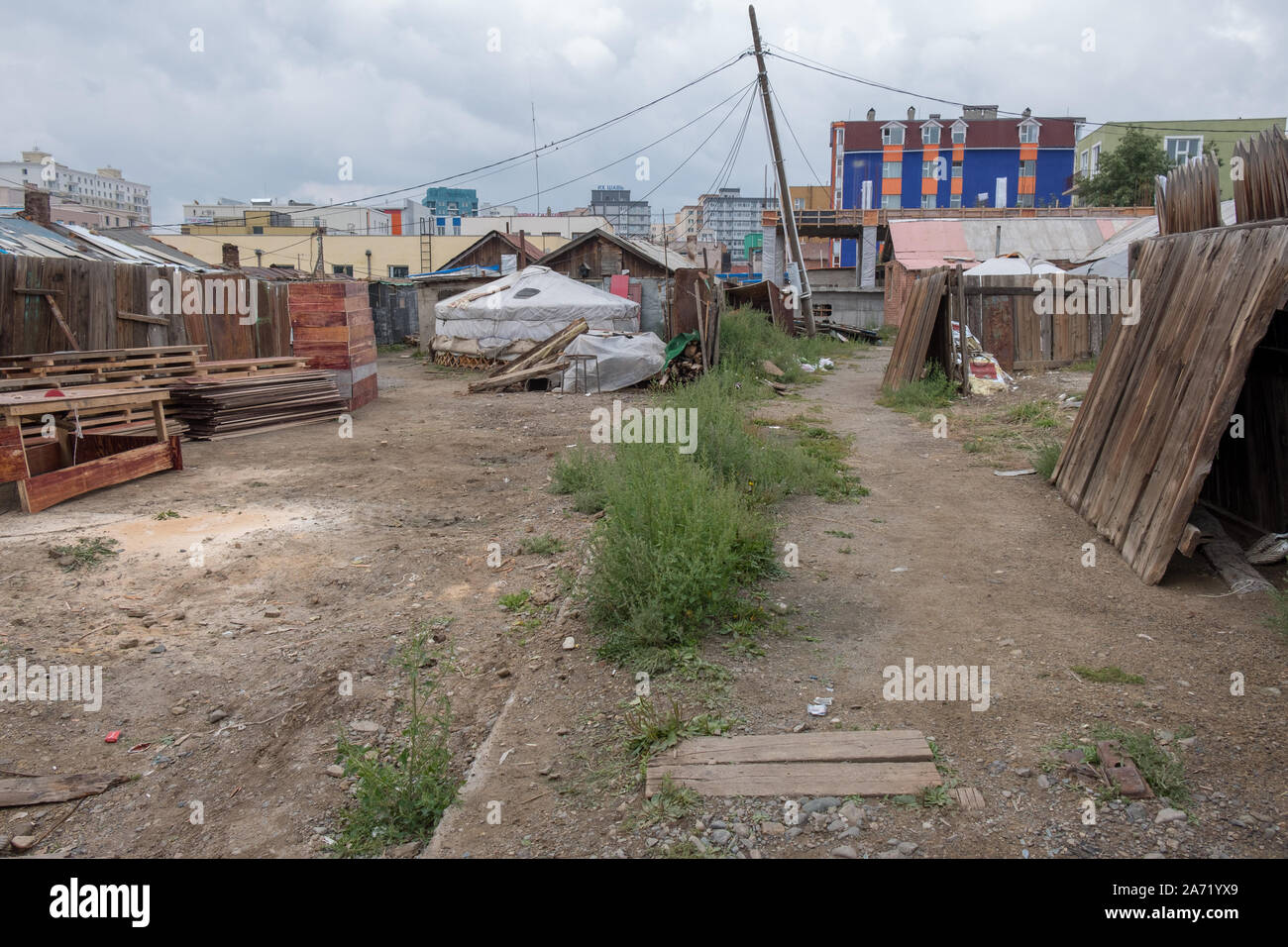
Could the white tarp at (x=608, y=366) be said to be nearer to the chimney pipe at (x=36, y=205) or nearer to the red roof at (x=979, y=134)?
the chimney pipe at (x=36, y=205)

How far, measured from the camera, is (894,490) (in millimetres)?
8273

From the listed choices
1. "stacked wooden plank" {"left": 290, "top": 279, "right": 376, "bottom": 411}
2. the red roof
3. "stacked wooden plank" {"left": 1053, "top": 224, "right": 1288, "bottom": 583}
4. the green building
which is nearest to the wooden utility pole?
"stacked wooden plank" {"left": 290, "top": 279, "right": 376, "bottom": 411}

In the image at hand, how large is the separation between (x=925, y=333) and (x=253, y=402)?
425 inches

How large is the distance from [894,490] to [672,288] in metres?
11.7

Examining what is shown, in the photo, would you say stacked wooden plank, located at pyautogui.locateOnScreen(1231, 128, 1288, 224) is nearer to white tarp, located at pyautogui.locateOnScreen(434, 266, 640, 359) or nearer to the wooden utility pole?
white tarp, located at pyautogui.locateOnScreen(434, 266, 640, 359)

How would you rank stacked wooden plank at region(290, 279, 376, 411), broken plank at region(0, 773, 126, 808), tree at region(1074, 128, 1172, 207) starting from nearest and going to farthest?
1. broken plank at region(0, 773, 126, 808)
2. stacked wooden plank at region(290, 279, 376, 411)
3. tree at region(1074, 128, 1172, 207)

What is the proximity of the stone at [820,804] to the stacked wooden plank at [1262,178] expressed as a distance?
4617 millimetres

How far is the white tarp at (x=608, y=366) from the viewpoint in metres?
18.0

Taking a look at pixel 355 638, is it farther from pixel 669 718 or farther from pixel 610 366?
pixel 610 366

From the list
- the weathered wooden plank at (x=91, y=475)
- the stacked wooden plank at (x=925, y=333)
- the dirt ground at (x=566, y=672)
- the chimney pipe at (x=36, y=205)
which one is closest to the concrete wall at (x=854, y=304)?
the stacked wooden plank at (x=925, y=333)

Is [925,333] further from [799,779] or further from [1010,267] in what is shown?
[799,779]

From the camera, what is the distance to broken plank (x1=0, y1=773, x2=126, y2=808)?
4.01 meters

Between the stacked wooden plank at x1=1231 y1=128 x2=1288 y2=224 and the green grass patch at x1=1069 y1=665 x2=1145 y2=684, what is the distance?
310 centimetres
